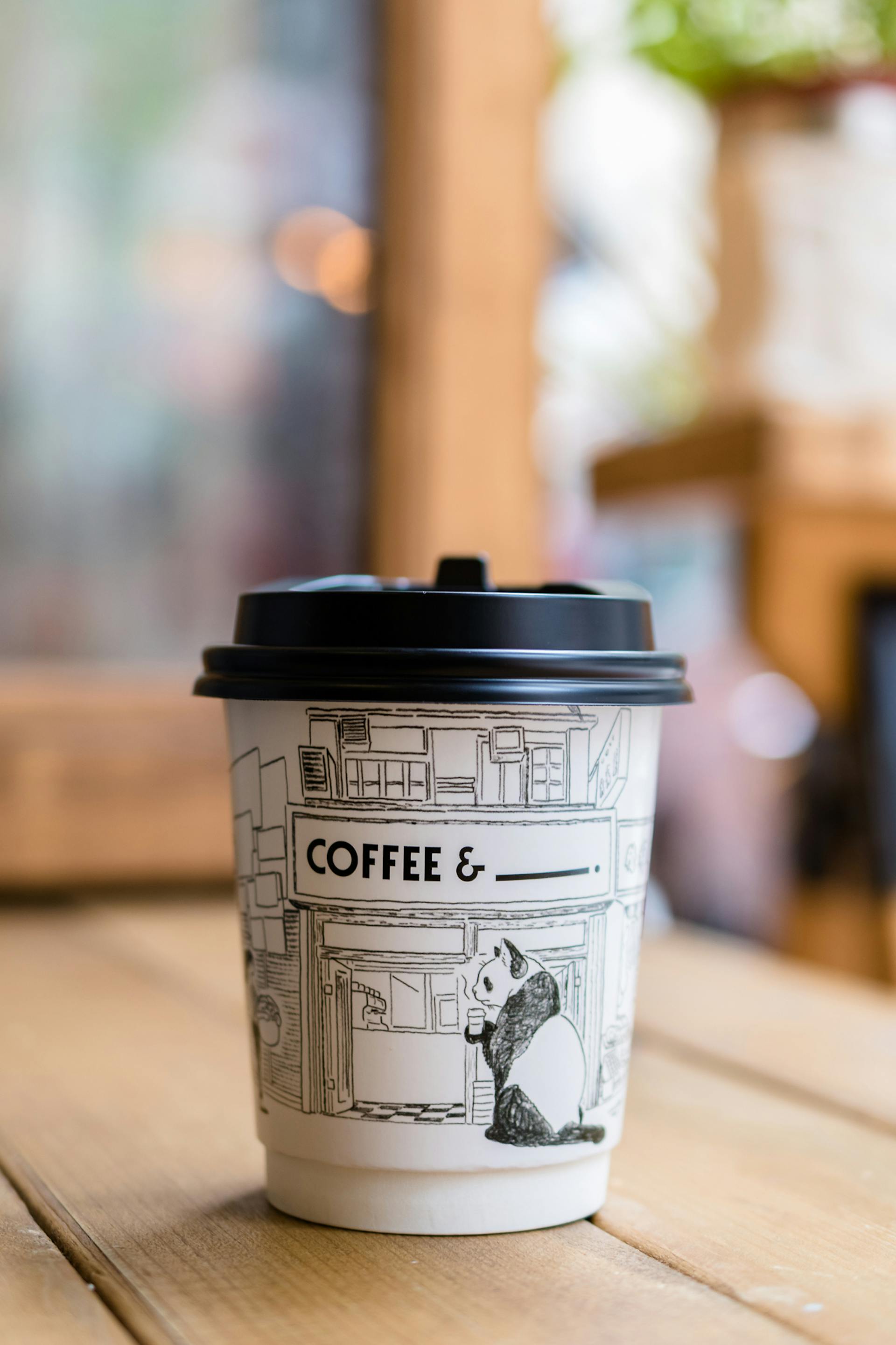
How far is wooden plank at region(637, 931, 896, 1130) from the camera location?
0.62 metres

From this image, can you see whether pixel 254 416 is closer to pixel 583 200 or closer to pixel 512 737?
pixel 512 737

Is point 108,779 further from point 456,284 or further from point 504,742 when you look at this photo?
point 504,742

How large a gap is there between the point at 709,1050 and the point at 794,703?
950mm

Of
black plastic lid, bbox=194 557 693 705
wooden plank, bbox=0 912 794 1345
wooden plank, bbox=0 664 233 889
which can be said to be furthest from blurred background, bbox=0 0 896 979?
black plastic lid, bbox=194 557 693 705

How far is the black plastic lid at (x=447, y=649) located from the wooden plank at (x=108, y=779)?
61 centimetres

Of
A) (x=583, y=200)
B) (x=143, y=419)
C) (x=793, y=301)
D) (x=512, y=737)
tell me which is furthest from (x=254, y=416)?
(x=583, y=200)

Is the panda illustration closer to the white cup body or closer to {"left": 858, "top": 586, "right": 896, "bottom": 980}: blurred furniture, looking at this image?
the white cup body


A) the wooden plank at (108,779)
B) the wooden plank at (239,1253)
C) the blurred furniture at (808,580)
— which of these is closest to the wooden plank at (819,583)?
the blurred furniture at (808,580)

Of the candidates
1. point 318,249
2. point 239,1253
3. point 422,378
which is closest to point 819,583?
point 422,378

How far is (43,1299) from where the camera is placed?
0.37 meters

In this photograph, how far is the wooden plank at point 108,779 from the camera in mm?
997

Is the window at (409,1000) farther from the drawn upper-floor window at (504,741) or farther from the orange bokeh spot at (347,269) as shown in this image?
the orange bokeh spot at (347,269)

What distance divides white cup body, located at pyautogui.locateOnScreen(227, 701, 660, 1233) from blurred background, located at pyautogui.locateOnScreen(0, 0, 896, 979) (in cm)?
58

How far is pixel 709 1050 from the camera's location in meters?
0.68
